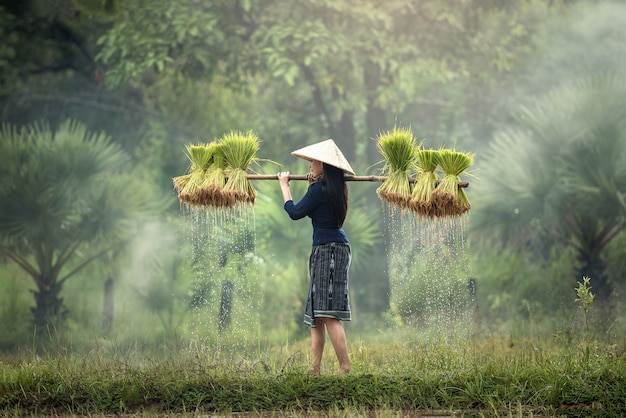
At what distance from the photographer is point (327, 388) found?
7.14 metres

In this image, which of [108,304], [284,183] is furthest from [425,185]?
[108,304]

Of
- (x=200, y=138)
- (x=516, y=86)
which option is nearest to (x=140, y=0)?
(x=200, y=138)

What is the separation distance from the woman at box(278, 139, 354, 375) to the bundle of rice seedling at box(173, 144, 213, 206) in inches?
31.9

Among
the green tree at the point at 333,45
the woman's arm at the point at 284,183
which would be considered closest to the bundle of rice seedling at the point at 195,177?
the woman's arm at the point at 284,183

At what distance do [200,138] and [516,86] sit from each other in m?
6.30

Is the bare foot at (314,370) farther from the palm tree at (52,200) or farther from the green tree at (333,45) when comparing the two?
the green tree at (333,45)

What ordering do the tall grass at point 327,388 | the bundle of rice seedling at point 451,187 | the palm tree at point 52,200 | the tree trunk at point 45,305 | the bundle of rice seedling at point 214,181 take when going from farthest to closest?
1. the tree trunk at point 45,305
2. the palm tree at point 52,200
3. the bundle of rice seedling at point 214,181
4. the bundle of rice seedling at point 451,187
5. the tall grass at point 327,388

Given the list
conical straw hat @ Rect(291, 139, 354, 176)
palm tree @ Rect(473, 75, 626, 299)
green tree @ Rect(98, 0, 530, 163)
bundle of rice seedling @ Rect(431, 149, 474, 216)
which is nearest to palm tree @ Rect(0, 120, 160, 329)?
green tree @ Rect(98, 0, 530, 163)

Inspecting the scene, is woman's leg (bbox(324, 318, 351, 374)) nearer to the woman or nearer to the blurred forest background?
the woman

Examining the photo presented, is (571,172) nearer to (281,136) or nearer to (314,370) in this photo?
(281,136)

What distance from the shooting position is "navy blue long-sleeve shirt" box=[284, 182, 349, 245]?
7574 millimetres

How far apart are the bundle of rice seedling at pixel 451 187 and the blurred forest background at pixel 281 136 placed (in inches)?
179

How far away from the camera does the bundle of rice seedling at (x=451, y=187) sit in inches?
309

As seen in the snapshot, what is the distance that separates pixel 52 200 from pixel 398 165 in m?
7.99
